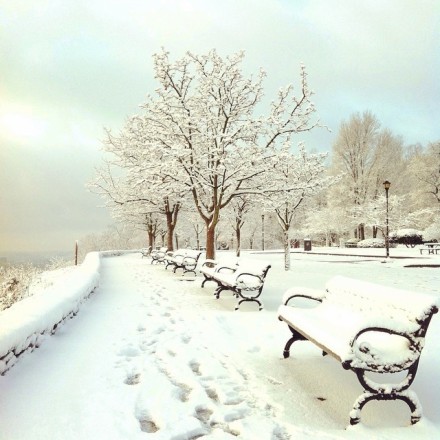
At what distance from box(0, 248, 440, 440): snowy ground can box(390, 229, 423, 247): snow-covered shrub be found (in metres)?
30.7

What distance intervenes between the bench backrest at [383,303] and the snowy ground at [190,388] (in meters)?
0.74

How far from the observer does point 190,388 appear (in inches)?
143

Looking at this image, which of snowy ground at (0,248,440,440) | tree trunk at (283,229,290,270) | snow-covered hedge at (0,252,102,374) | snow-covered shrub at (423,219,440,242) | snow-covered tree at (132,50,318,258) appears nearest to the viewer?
snowy ground at (0,248,440,440)

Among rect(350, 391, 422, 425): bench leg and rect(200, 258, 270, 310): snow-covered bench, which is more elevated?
rect(200, 258, 270, 310): snow-covered bench

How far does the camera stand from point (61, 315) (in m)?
5.65

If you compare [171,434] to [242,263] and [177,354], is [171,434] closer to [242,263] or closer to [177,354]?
[177,354]

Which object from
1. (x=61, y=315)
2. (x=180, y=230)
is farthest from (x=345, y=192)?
(x=61, y=315)

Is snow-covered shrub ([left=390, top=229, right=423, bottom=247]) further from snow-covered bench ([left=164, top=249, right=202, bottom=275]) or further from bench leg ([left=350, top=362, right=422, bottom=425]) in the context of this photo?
bench leg ([left=350, top=362, right=422, bottom=425])

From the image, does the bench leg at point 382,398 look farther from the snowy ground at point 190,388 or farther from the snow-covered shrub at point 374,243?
the snow-covered shrub at point 374,243

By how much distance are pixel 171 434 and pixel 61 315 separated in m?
3.53

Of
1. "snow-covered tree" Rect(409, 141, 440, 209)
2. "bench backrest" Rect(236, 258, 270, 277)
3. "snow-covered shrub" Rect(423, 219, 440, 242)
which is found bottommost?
"bench backrest" Rect(236, 258, 270, 277)

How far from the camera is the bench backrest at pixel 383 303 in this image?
297cm

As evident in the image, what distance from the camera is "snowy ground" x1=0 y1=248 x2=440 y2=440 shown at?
2.85 meters

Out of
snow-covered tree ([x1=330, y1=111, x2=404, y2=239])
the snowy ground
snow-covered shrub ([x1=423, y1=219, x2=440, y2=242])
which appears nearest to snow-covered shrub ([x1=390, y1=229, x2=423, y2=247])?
snow-covered shrub ([x1=423, y1=219, x2=440, y2=242])
